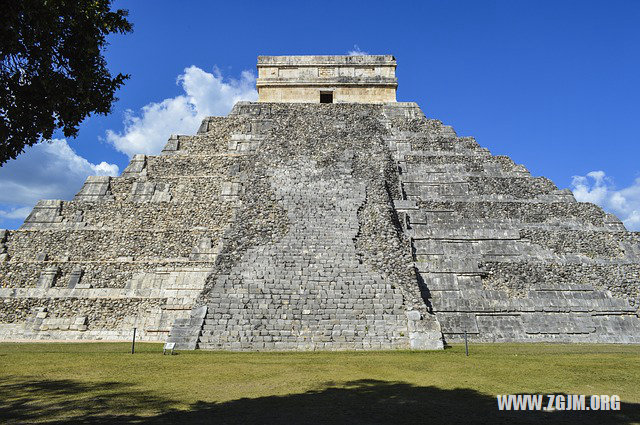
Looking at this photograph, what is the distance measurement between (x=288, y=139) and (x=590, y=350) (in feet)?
48.1

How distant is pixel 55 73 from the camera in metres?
6.24

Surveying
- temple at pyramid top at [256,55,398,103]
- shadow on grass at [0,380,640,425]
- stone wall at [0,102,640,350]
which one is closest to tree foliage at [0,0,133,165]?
shadow on grass at [0,380,640,425]

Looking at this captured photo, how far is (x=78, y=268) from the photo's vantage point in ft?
53.5

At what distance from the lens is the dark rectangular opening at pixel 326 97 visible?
86.7ft

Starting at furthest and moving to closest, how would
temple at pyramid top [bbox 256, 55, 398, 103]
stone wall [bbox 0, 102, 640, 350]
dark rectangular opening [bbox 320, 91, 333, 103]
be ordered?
dark rectangular opening [bbox 320, 91, 333, 103], temple at pyramid top [bbox 256, 55, 398, 103], stone wall [bbox 0, 102, 640, 350]

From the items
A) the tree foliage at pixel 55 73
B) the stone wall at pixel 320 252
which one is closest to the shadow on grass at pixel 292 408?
the tree foliage at pixel 55 73

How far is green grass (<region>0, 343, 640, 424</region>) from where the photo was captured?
5.71m

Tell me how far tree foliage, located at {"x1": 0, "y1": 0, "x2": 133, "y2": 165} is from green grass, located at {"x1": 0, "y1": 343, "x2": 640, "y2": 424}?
3662 millimetres

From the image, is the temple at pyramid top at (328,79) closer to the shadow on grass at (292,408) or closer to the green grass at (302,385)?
the green grass at (302,385)

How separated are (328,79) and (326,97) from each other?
3.31 ft

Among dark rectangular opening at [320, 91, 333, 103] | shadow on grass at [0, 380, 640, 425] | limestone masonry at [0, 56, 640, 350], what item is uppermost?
dark rectangular opening at [320, 91, 333, 103]

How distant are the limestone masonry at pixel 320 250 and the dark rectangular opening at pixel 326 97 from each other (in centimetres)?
373

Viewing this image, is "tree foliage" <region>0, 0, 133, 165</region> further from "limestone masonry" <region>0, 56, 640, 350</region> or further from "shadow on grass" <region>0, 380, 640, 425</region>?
"limestone masonry" <region>0, 56, 640, 350</region>

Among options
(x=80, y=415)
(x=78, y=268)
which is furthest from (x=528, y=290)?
(x=78, y=268)
